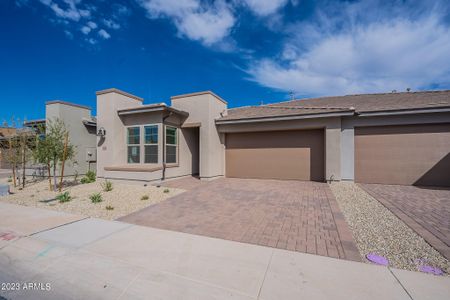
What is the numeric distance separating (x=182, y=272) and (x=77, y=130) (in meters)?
13.5

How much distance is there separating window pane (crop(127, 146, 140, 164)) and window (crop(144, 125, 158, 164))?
0.65m

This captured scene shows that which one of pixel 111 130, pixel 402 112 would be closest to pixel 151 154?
pixel 111 130

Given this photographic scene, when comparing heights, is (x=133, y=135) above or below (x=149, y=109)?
below

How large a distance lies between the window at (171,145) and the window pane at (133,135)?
175cm

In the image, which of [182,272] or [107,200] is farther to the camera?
[107,200]

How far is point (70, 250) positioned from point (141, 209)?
2515mm

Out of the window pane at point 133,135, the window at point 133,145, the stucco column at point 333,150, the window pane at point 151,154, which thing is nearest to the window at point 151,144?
the window pane at point 151,154

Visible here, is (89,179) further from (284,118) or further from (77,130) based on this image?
(284,118)

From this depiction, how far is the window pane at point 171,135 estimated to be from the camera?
34.9 ft

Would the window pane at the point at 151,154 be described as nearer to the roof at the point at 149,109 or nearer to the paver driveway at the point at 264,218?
the roof at the point at 149,109

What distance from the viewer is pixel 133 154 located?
11.1 meters

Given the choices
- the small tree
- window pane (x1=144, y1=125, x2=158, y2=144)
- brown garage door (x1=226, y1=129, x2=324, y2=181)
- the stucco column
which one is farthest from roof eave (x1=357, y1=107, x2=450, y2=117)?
the small tree

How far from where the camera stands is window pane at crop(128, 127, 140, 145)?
1096cm

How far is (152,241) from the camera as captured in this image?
12.6 ft
